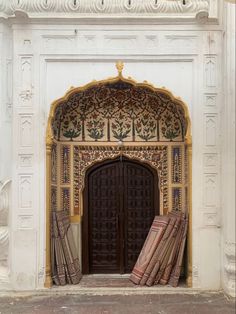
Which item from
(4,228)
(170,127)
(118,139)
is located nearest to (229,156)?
(170,127)

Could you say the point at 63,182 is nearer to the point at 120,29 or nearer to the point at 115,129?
the point at 115,129

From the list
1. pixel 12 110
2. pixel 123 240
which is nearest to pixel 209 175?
pixel 123 240

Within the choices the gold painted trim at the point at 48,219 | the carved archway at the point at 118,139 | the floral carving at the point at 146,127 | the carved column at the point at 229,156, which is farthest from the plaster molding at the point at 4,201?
the carved column at the point at 229,156

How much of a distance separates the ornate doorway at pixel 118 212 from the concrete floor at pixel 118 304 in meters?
1.04

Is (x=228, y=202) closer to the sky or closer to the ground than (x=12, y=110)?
closer to the ground

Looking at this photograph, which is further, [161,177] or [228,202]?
[161,177]

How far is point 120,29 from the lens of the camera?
683 cm

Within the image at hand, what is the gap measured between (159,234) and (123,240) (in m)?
0.76

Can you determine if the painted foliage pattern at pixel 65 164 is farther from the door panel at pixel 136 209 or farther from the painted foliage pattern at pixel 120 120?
the door panel at pixel 136 209

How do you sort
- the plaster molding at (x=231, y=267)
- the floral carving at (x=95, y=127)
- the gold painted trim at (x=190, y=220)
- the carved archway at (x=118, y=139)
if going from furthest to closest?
1. the floral carving at (x=95, y=127)
2. the carved archway at (x=118, y=139)
3. the gold painted trim at (x=190, y=220)
4. the plaster molding at (x=231, y=267)

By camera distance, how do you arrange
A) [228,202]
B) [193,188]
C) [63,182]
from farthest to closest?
1. [63,182]
2. [193,188]
3. [228,202]

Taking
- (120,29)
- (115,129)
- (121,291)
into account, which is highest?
(120,29)

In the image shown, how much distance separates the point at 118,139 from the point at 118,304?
8.49ft

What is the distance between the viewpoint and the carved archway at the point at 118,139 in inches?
290
